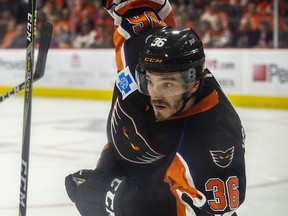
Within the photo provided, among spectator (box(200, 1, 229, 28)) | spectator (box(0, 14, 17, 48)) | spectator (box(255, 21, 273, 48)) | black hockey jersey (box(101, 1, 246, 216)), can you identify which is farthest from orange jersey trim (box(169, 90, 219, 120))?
spectator (box(0, 14, 17, 48))

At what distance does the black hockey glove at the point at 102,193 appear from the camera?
194cm

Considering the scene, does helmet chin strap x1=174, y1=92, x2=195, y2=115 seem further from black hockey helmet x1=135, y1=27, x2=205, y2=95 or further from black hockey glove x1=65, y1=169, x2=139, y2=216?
black hockey glove x1=65, y1=169, x2=139, y2=216

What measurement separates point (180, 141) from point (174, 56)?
250mm

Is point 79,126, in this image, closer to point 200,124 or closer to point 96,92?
point 96,92

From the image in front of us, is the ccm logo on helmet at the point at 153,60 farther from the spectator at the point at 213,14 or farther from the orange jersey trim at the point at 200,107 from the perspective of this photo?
the spectator at the point at 213,14

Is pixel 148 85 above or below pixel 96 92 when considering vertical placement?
above

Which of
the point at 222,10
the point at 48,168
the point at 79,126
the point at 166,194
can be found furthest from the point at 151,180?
the point at 222,10

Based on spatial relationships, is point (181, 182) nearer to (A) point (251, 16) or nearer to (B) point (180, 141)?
(B) point (180, 141)

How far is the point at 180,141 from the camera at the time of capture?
1.86 m

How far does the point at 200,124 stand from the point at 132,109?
A: 249mm

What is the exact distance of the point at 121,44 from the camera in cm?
212

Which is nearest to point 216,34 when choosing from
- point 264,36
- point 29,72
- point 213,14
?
point 213,14

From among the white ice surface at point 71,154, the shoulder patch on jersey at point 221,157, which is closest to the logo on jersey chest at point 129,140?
the shoulder patch on jersey at point 221,157

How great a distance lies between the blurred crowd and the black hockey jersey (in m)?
5.47
